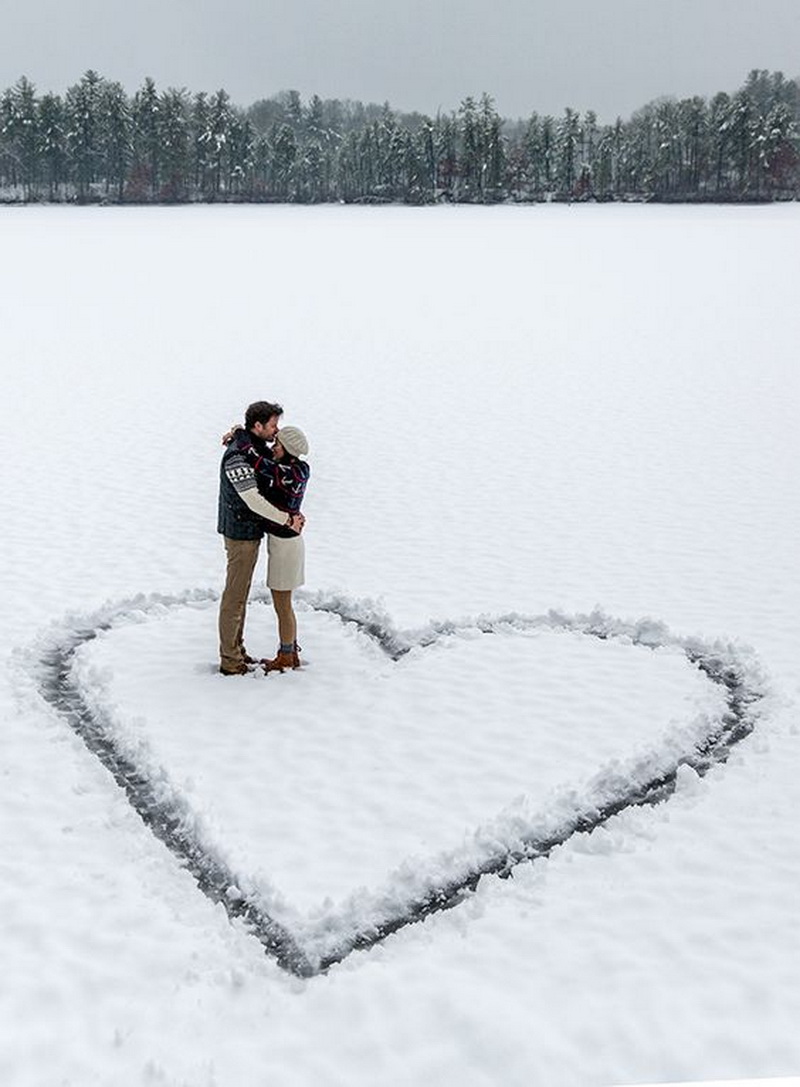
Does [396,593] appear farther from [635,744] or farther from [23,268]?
[23,268]

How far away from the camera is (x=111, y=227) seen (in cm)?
7900

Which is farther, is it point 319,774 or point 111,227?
point 111,227

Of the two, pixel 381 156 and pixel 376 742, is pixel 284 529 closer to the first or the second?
pixel 376 742

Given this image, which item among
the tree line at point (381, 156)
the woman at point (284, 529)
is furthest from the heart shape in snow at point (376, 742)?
the tree line at point (381, 156)

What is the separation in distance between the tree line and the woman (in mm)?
112910

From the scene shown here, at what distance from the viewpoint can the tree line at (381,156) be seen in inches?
4818

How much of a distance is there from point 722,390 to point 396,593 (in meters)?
15.1

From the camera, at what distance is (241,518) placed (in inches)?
369

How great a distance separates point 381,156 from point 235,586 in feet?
441

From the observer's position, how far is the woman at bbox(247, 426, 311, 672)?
919cm

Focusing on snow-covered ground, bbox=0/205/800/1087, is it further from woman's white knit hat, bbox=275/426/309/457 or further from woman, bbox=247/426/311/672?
woman's white knit hat, bbox=275/426/309/457

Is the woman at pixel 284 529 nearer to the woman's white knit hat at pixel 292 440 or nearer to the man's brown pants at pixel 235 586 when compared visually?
the woman's white knit hat at pixel 292 440

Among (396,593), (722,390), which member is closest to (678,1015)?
(396,593)

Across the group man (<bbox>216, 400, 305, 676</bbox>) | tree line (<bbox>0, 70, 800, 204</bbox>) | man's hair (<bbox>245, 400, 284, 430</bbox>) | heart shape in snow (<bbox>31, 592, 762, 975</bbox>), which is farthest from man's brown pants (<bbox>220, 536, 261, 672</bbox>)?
tree line (<bbox>0, 70, 800, 204</bbox>)
